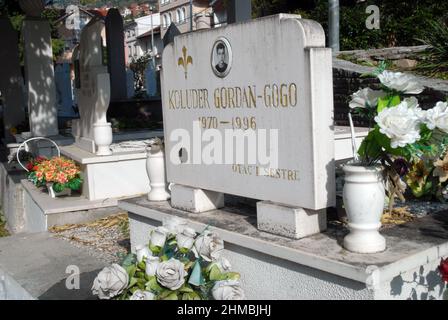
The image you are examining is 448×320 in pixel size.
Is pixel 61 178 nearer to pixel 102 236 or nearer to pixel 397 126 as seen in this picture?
pixel 102 236

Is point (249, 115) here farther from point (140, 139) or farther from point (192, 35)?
point (140, 139)

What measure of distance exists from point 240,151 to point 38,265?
2.28m

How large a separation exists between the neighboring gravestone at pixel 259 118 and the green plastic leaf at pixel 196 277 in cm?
55

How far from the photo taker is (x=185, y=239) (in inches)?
131

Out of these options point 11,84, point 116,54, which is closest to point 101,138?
point 11,84

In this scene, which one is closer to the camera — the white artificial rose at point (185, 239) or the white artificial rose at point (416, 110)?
the white artificial rose at point (416, 110)

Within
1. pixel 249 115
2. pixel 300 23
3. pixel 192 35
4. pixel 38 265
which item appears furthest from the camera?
pixel 38 265

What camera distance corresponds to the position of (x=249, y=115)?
144 inches

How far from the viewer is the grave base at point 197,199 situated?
4.23 m

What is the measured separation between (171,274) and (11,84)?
11045mm

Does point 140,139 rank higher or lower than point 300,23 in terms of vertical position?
lower

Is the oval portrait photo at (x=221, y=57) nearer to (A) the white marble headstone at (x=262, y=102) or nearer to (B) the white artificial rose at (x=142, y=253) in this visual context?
(A) the white marble headstone at (x=262, y=102)

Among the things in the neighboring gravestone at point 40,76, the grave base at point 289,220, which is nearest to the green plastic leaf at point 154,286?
the grave base at point 289,220

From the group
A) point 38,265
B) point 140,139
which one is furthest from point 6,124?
point 38,265
